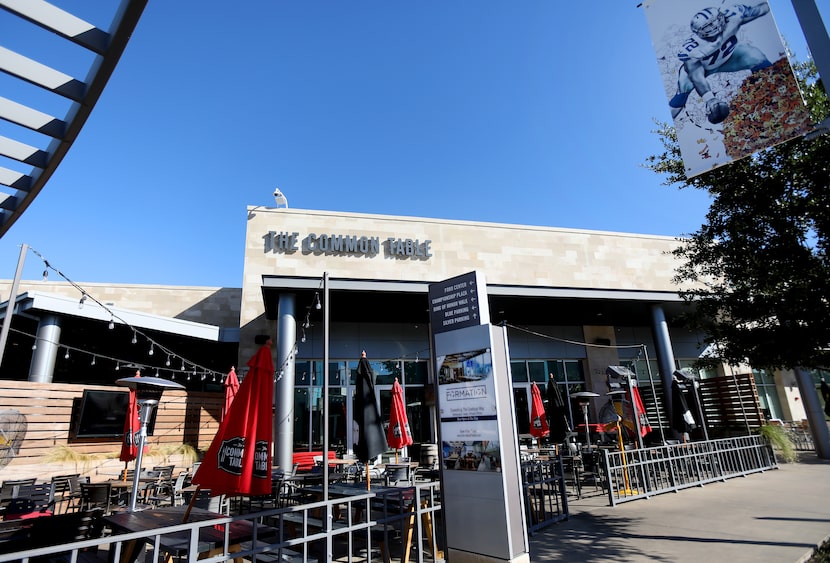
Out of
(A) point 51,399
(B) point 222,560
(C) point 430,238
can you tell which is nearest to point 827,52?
(B) point 222,560

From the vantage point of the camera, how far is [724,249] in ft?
26.6

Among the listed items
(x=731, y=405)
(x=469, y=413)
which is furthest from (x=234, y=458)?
(x=731, y=405)

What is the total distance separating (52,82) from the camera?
3.73m

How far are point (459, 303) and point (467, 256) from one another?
12.4 m

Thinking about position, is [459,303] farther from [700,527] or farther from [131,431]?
Answer: [131,431]

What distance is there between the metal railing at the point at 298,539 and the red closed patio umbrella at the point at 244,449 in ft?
0.82

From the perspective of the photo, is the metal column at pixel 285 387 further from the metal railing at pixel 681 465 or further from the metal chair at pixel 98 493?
the metal railing at pixel 681 465

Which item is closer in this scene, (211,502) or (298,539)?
(298,539)

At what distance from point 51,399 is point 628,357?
20925 millimetres

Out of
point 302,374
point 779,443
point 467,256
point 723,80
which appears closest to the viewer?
point 723,80

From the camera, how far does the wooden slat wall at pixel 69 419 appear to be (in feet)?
37.2

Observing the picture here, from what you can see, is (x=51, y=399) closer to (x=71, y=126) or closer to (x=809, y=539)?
(x=71, y=126)

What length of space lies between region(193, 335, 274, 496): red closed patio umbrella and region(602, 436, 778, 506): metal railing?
6939 millimetres

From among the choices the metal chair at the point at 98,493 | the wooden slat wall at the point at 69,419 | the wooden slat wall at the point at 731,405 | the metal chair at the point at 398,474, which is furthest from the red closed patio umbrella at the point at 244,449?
the wooden slat wall at the point at 731,405
